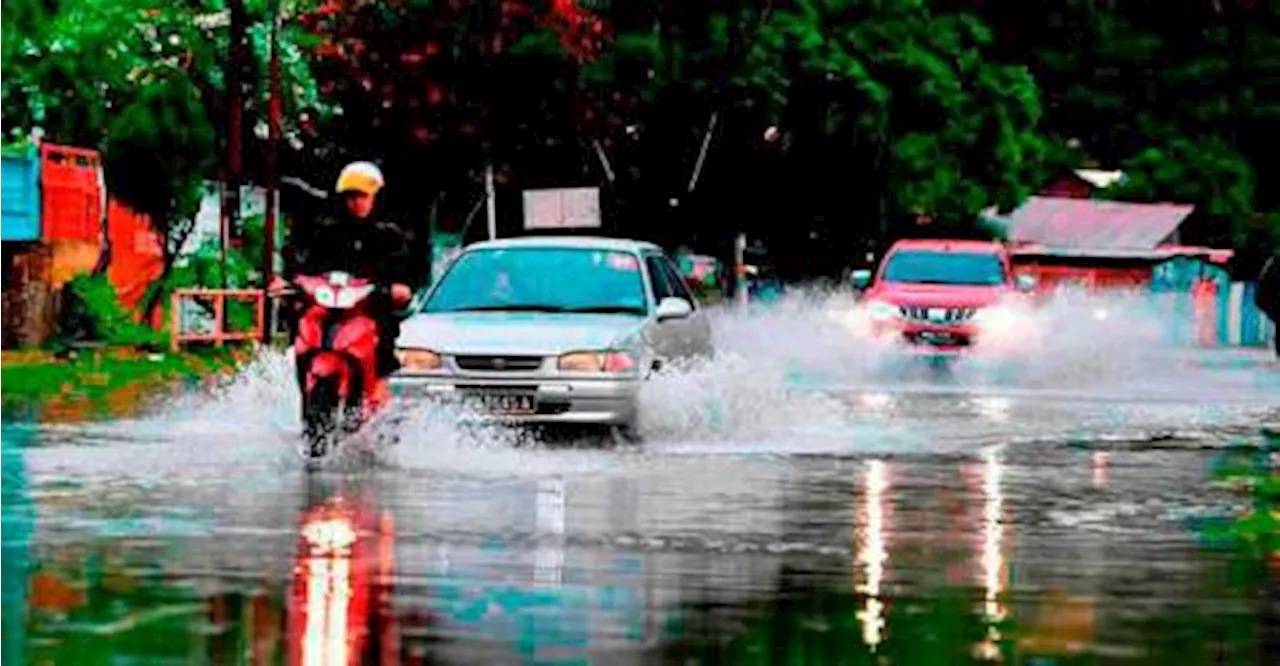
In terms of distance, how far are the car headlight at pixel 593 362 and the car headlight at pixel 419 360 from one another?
868 mm

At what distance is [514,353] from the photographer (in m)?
25.3

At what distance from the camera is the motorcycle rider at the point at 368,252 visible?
2319 centimetres

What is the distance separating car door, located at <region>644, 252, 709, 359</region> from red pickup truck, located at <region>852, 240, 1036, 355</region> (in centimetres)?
1478

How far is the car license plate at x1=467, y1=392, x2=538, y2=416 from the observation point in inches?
996

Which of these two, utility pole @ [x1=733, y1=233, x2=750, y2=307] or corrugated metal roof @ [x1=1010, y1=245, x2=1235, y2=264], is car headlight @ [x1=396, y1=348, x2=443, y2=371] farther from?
corrugated metal roof @ [x1=1010, y1=245, x2=1235, y2=264]

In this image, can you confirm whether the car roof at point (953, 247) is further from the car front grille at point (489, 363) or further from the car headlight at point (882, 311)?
the car front grille at point (489, 363)

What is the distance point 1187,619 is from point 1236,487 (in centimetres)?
893

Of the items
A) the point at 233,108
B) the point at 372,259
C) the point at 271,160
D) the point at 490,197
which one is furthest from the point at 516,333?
the point at 490,197

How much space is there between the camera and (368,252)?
23219mm

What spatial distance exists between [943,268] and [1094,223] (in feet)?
172

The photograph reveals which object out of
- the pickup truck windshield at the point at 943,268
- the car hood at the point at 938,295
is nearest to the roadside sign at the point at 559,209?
the pickup truck windshield at the point at 943,268

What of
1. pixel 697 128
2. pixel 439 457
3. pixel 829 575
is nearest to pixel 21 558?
pixel 829 575

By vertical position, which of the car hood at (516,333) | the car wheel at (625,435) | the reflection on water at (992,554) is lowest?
the reflection on water at (992,554)

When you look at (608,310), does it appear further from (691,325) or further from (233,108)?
(233,108)
